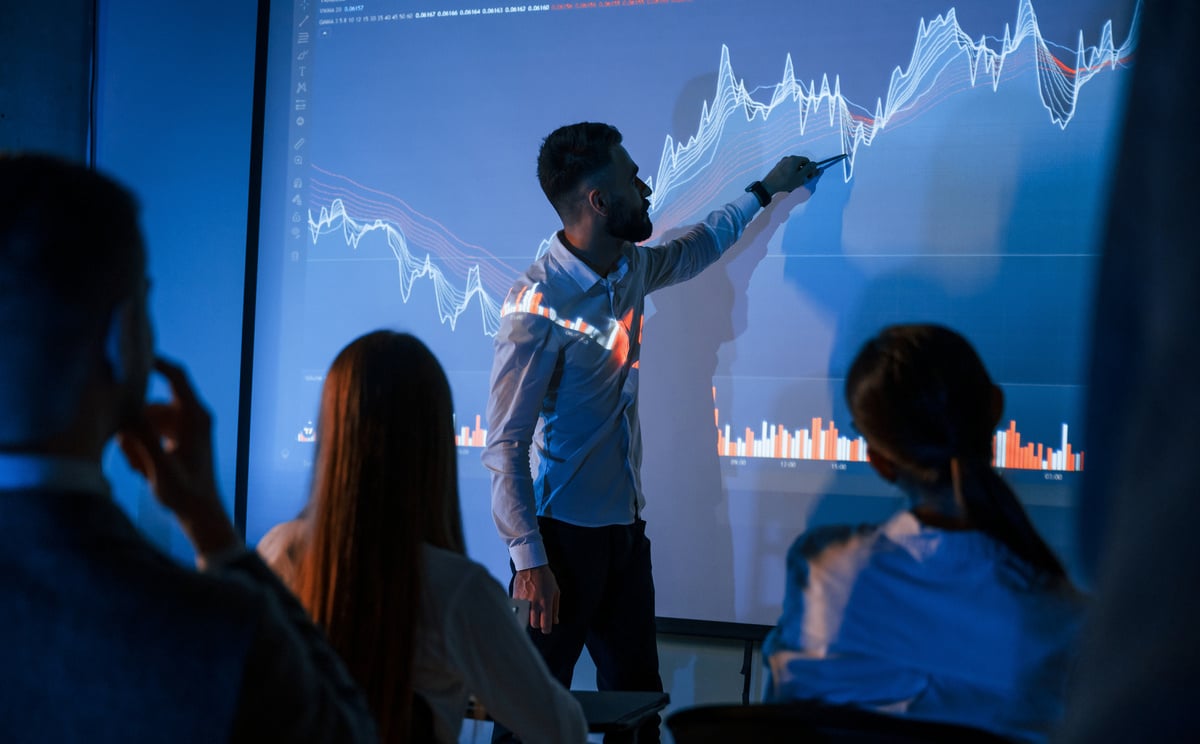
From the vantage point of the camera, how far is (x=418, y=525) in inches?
49.4

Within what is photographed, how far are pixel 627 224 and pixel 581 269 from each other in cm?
17

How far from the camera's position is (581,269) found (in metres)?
2.37

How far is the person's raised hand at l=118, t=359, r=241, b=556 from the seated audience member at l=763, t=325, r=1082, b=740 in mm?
681

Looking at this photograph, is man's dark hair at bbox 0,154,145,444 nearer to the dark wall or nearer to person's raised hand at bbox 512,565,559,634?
person's raised hand at bbox 512,565,559,634

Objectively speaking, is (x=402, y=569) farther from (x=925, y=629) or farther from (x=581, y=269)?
(x=581, y=269)

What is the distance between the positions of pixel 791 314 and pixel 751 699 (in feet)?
3.68

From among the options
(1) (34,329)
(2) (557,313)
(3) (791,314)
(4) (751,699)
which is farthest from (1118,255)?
(4) (751,699)

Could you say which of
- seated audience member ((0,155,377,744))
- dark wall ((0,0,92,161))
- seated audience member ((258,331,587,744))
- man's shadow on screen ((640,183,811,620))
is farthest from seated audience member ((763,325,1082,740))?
dark wall ((0,0,92,161))

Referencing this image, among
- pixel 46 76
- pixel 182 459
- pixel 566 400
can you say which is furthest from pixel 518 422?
pixel 46 76

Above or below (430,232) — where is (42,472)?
below

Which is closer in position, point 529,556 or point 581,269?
point 529,556

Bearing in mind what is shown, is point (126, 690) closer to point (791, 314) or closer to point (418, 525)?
point (418, 525)

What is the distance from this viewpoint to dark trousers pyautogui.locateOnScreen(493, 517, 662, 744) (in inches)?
89.6

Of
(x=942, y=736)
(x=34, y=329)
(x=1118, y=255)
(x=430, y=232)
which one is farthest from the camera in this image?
(x=430, y=232)
